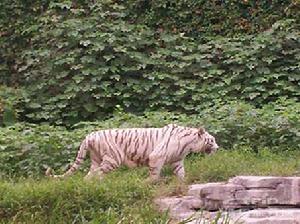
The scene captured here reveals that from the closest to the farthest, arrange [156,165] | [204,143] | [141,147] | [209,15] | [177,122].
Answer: [156,165]
[141,147]
[204,143]
[177,122]
[209,15]

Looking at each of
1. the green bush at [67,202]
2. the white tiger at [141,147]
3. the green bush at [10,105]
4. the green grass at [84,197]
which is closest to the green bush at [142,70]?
the green bush at [10,105]

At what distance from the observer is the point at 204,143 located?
858 centimetres

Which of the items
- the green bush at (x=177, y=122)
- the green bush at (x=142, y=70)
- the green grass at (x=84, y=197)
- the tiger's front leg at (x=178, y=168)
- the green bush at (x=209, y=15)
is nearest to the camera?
the green grass at (x=84, y=197)

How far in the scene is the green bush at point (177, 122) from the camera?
31.1 ft

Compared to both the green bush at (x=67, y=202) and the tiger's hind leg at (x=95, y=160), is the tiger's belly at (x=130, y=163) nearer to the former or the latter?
the tiger's hind leg at (x=95, y=160)

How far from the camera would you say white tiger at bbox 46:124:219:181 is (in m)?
8.31

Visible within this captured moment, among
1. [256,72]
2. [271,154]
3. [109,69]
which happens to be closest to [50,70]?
[109,69]

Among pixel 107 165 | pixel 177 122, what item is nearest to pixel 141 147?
pixel 107 165

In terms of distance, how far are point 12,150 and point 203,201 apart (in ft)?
9.64

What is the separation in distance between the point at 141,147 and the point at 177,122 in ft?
7.74

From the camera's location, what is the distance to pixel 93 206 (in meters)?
7.44

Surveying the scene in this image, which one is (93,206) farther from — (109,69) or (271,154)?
(109,69)

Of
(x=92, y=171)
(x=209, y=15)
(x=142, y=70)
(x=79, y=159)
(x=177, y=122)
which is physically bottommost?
(x=92, y=171)

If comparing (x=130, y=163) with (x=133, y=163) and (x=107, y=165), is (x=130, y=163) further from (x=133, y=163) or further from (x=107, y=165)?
(x=107, y=165)
